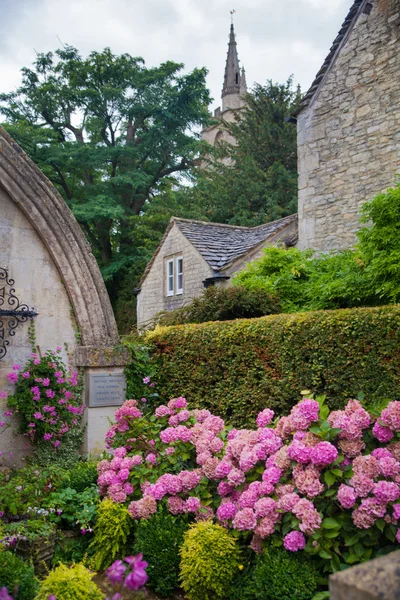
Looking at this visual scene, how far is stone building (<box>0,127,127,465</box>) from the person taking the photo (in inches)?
260

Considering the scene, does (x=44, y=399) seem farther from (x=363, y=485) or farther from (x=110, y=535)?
(x=363, y=485)

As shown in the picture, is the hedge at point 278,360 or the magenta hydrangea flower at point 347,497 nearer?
the magenta hydrangea flower at point 347,497

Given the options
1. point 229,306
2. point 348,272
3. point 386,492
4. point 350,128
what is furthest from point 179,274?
point 386,492

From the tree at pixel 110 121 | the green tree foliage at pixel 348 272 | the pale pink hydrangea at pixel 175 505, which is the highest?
the tree at pixel 110 121

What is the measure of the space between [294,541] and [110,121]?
2740cm

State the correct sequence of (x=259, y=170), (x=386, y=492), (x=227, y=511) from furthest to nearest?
(x=259, y=170), (x=227, y=511), (x=386, y=492)

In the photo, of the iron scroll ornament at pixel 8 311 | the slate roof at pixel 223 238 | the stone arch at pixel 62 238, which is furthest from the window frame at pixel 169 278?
the iron scroll ornament at pixel 8 311

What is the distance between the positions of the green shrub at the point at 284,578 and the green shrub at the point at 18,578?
1547 millimetres

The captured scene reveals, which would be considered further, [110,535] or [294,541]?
[110,535]

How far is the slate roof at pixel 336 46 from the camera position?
11.3 m

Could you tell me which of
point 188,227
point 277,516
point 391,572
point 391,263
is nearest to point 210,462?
point 277,516

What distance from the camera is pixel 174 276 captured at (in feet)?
61.0

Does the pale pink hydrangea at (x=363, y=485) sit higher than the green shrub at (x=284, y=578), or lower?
higher

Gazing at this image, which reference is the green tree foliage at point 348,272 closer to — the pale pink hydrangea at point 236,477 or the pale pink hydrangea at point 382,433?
the pale pink hydrangea at point 382,433
